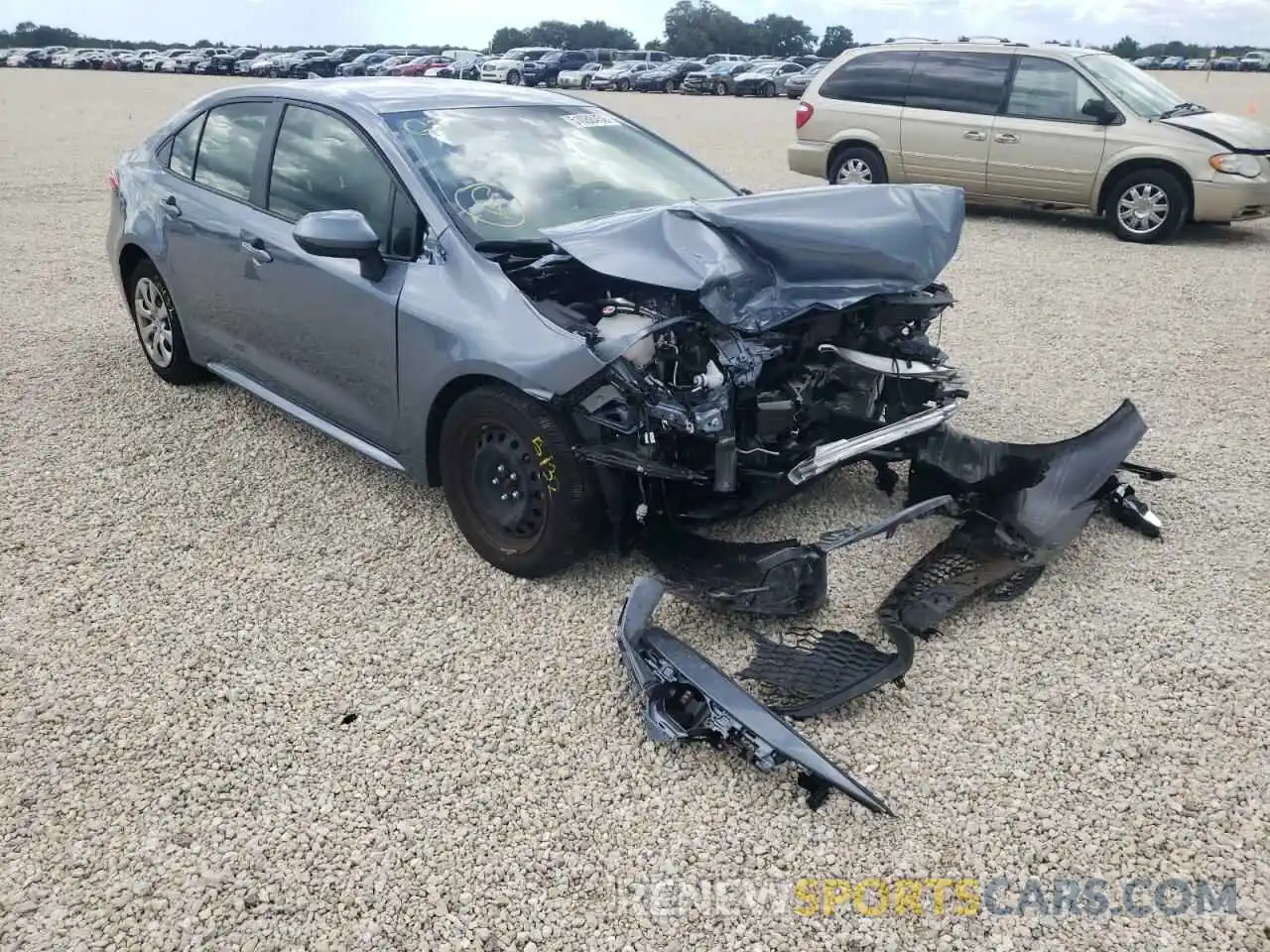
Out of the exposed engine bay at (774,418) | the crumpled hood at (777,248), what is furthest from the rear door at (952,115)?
the crumpled hood at (777,248)

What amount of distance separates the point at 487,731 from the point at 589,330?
52.0 inches

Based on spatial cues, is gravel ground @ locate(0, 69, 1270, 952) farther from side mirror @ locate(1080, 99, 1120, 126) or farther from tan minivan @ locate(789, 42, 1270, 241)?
side mirror @ locate(1080, 99, 1120, 126)

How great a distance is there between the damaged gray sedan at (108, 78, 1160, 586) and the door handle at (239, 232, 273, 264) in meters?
0.01

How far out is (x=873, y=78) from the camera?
10.9 m

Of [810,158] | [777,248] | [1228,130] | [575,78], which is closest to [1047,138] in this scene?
[1228,130]

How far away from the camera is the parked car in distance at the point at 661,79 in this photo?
38062 mm

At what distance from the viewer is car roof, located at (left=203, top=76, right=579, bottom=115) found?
409 centimetres

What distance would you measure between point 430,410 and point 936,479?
203 cm

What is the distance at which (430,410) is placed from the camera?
12.1 feet

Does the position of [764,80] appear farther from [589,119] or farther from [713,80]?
[589,119]

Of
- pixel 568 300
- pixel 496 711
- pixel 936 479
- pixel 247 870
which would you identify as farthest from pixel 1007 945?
pixel 568 300

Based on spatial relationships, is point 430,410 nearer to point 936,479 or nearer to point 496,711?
point 496,711

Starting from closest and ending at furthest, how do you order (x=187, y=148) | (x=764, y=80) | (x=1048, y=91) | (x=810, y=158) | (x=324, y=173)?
(x=324, y=173), (x=187, y=148), (x=1048, y=91), (x=810, y=158), (x=764, y=80)

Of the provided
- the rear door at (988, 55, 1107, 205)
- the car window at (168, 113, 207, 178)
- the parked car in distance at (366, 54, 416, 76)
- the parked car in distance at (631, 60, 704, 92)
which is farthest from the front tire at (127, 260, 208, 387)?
the parked car in distance at (366, 54, 416, 76)
